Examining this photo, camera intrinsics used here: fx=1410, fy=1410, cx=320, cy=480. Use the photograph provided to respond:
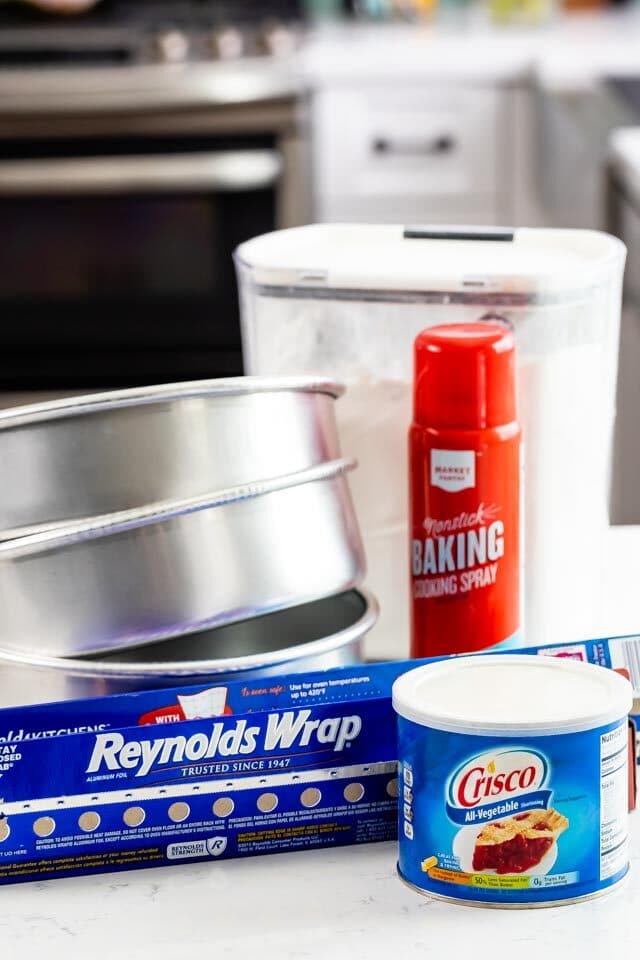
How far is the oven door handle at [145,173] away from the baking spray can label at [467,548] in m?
1.66

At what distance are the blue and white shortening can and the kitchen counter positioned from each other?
0.04 feet

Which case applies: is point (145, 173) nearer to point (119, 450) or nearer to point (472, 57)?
point (472, 57)

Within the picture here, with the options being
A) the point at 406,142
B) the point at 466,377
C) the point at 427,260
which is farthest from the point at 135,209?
the point at 466,377

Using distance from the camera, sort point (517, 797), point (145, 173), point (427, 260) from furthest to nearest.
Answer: point (145, 173)
point (427, 260)
point (517, 797)

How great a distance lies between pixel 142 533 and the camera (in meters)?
0.59

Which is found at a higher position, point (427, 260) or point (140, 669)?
point (427, 260)

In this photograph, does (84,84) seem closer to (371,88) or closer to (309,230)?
(371,88)

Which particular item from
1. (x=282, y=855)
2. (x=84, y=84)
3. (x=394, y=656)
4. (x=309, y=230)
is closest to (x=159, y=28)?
(x=84, y=84)

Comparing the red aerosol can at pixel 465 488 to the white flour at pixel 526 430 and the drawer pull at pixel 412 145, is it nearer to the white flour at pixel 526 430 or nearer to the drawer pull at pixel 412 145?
the white flour at pixel 526 430

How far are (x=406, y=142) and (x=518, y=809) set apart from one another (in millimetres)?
1988

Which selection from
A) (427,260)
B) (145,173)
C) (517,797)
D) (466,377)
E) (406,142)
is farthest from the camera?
(406,142)

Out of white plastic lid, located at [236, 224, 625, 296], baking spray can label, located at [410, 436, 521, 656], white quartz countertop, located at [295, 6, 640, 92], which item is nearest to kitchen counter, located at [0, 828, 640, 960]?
baking spray can label, located at [410, 436, 521, 656]

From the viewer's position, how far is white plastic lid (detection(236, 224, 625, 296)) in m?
0.72

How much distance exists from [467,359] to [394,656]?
0.69 feet
